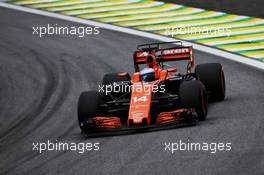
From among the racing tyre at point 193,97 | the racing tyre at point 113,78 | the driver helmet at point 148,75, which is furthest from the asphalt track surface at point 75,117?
the driver helmet at point 148,75

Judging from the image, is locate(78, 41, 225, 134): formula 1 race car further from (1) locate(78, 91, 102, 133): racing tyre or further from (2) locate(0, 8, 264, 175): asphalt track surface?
(2) locate(0, 8, 264, 175): asphalt track surface

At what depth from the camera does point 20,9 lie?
30250mm

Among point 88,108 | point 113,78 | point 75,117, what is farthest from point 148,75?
point 75,117

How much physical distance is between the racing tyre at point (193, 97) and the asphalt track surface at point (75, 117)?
267 millimetres

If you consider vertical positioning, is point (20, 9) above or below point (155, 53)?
below

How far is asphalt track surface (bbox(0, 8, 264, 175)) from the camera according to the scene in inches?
447

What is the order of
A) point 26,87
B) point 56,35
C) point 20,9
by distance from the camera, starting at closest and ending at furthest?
point 26,87, point 56,35, point 20,9

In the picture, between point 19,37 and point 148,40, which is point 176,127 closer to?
point 148,40

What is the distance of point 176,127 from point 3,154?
3.03m

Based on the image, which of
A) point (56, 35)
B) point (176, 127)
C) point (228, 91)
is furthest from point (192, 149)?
point (56, 35)

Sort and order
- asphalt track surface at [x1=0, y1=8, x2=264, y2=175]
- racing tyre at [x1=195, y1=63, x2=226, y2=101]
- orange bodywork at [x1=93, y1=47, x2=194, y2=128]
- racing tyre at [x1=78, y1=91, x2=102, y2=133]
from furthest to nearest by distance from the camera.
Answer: racing tyre at [x1=195, y1=63, x2=226, y2=101]
racing tyre at [x1=78, y1=91, x2=102, y2=133]
orange bodywork at [x1=93, y1=47, x2=194, y2=128]
asphalt track surface at [x1=0, y1=8, x2=264, y2=175]

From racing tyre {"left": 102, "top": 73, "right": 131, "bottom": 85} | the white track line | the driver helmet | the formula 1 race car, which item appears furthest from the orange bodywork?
the white track line

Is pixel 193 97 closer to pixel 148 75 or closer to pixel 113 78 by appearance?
pixel 148 75

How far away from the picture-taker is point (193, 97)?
45.2ft
